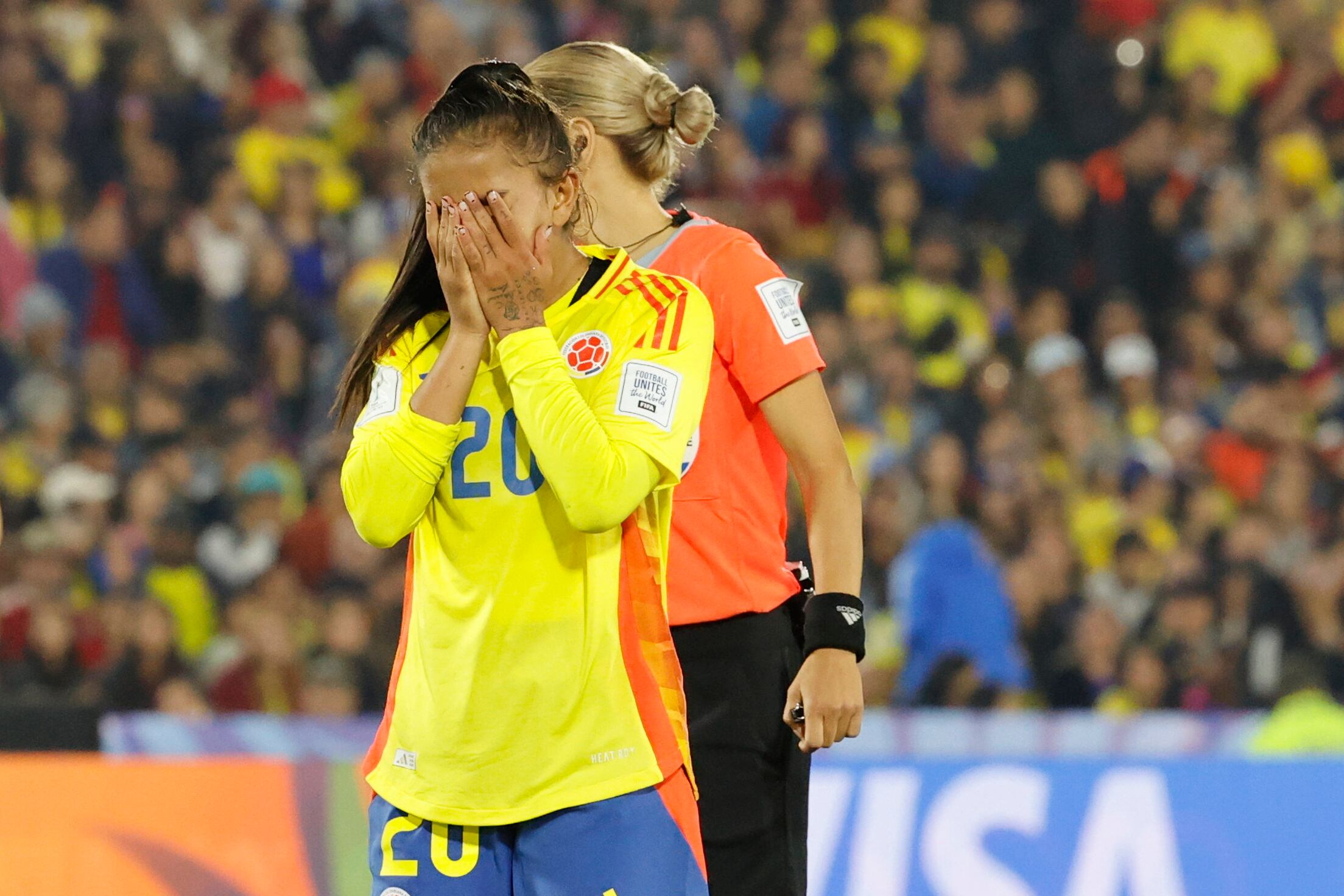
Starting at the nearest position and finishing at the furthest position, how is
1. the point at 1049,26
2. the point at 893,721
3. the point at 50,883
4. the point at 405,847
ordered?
the point at 405,847
the point at 50,883
the point at 893,721
the point at 1049,26

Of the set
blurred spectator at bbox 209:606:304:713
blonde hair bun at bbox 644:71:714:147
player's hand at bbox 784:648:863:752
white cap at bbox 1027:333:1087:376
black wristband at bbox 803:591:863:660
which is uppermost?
white cap at bbox 1027:333:1087:376

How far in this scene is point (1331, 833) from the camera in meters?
5.47

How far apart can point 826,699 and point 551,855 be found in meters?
0.63

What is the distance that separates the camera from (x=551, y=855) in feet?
9.04

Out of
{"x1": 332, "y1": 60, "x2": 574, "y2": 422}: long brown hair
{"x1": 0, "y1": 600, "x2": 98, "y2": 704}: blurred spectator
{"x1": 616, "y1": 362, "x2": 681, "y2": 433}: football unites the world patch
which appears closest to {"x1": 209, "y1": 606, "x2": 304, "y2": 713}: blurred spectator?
{"x1": 0, "y1": 600, "x2": 98, "y2": 704}: blurred spectator

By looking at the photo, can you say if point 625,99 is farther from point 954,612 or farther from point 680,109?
point 954,612

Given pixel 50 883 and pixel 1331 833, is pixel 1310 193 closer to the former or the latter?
pixel 1331 833

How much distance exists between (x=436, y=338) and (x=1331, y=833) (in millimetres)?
3593

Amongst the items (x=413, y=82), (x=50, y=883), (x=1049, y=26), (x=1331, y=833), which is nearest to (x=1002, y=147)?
(x=1049, y=26)

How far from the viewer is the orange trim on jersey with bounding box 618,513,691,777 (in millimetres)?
2824

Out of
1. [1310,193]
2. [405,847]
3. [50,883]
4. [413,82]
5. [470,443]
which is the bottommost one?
[50,883]

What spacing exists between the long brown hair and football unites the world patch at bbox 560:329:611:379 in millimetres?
239

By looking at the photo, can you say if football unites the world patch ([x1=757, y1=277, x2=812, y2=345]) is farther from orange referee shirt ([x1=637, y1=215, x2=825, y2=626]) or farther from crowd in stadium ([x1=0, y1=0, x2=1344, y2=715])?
crowd in stadium ([x1=0, y1=0, x2=1344, y2=715])

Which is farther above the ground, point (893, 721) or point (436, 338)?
point (436, 338)
